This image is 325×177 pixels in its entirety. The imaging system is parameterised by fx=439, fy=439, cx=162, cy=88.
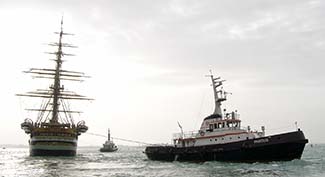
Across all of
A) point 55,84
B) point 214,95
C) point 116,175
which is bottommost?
point 116,175

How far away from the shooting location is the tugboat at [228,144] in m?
44.0

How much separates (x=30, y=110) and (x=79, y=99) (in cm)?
1018

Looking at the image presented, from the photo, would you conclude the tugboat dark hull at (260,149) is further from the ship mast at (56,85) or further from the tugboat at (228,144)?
the ship mast at (56,85)

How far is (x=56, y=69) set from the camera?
94.2 m

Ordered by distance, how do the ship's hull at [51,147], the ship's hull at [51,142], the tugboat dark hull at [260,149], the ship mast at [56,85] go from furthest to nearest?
the ship mast at [56,85] → the ship's hull at [51,142] → the ship's hull at [51,147] → the tugboat dark hull at [260,149]

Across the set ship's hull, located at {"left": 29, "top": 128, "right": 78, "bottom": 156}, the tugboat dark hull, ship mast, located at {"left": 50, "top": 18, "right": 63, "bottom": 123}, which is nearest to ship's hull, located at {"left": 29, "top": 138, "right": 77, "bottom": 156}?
ship's hull, located at {"left": 29, "top": 128, "right": 78, "bottom": 156}

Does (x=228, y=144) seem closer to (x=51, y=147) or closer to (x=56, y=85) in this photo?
(x=51, y=147)

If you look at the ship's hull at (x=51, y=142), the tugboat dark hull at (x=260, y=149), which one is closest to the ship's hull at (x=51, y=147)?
the ship's hull at (x=51, y=142)

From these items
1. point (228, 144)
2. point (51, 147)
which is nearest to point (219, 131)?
point (228, 144)

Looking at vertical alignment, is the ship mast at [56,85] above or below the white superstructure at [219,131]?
above

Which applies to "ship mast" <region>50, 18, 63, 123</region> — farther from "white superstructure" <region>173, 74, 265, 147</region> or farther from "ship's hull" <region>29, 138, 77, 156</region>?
"white superstructure" <region>173, 74, 265, 147</region>

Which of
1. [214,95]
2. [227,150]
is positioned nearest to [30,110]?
[214,95]

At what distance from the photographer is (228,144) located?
46438mm

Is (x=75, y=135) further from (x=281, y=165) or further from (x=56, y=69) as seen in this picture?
(x=281, y=165)
